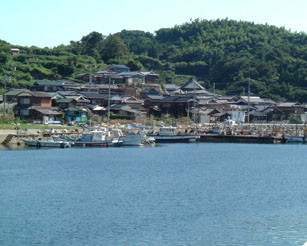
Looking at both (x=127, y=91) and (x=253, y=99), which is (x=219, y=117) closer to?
(x=253, y=99)

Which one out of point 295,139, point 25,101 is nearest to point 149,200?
point 295,139

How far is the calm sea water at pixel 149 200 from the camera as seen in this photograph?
18094 mm

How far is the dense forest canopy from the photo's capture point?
77.8m

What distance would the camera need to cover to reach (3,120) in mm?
51969

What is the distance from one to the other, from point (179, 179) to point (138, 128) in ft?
83.3

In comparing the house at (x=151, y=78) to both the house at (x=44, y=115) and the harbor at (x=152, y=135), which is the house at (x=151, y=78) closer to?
the harbor at (x=152, y=135)

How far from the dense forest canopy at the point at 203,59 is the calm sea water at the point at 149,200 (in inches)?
1426

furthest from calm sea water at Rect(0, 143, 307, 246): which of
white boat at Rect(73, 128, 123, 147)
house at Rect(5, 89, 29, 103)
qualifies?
house at Rect(5, 89, 29, 103)

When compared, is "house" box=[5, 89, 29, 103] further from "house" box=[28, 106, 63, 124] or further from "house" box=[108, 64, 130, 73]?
"house" box=[108, 64, 130, 73]

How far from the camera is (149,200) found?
2367cm

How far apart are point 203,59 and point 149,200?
82.9 m

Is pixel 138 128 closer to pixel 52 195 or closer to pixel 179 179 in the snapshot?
pixel 179 179

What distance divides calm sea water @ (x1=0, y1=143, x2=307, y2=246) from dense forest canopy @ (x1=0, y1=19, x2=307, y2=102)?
36.2 m

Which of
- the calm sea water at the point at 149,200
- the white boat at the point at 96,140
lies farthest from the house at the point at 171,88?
the calm sea water at the point at 149,200
